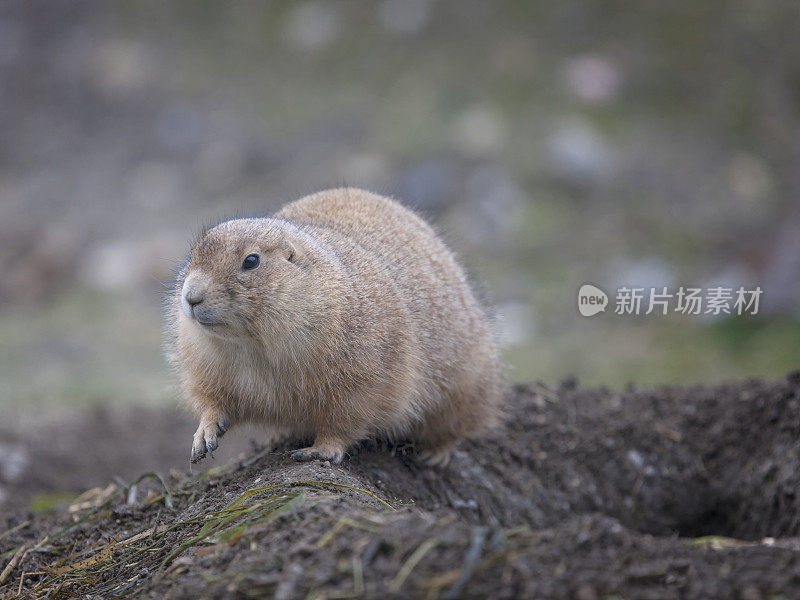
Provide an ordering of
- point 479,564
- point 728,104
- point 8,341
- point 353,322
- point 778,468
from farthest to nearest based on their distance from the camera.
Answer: point 728,104, point 8,341, point 778,468, point 353,322, point 479,564

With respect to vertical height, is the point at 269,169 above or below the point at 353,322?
above

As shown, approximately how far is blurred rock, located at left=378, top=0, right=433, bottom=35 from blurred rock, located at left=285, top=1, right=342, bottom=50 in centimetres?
87

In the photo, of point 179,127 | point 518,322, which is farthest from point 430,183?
point 179,127

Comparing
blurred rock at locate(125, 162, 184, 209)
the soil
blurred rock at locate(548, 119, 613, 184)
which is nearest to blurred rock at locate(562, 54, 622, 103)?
blurred rock at locate(548, 119, 613, 184)

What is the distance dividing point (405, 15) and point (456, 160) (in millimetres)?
3492

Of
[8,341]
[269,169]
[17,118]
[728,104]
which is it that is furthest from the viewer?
[17,118]

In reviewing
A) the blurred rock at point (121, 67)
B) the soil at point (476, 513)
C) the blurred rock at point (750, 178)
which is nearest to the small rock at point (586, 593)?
the soil at point (476, 513)

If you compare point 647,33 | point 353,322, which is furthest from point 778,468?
point 647,33

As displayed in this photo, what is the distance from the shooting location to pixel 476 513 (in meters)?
5.54

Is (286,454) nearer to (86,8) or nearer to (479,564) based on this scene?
(479,564)

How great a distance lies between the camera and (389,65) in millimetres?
14789

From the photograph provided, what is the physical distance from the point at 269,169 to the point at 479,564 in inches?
463

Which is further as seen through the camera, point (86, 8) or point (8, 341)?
point (86, 8)

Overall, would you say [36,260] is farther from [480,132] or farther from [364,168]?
[480,132]
